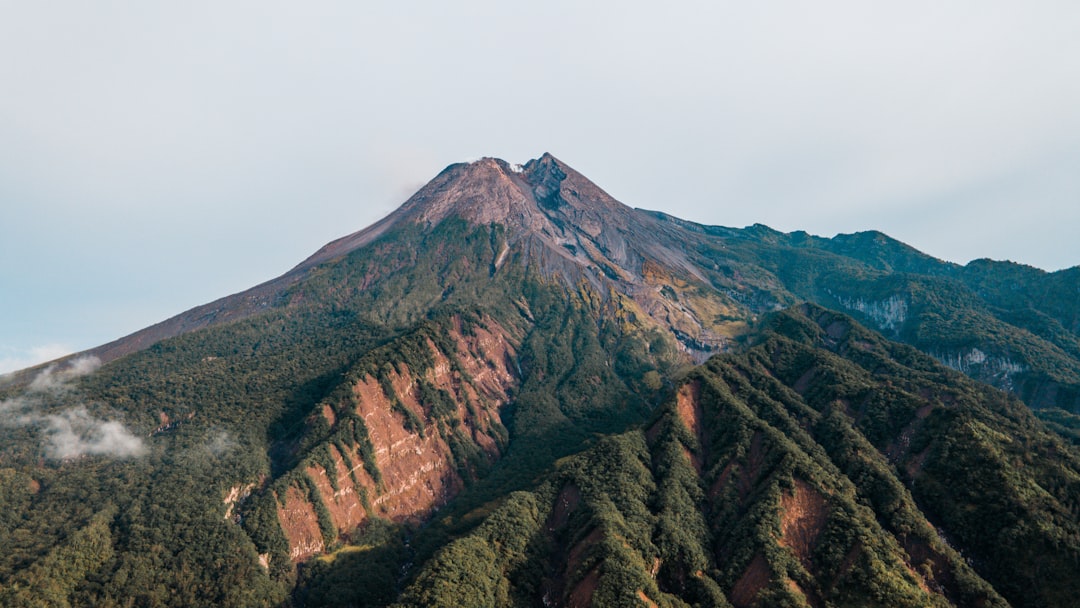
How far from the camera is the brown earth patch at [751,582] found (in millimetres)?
105688

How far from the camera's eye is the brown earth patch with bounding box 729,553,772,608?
347 ft

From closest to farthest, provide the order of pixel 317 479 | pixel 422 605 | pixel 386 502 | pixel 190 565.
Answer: pixel 422 605 < pixel 190 565 < pixel 317 479 < pixel 386 502

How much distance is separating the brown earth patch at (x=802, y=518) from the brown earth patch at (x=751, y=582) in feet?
23.3

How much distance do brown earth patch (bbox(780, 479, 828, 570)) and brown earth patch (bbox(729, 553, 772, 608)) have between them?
711 cm

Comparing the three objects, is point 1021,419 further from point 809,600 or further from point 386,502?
point 386,502

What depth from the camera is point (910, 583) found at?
324 ft

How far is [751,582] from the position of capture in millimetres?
107688

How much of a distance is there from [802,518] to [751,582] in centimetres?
1955

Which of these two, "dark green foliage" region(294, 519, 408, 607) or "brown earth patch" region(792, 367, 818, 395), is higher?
"dark green foliage" region(294, 519, 408, 607)

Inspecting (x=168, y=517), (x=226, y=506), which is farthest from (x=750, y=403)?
(x=168, y=517)

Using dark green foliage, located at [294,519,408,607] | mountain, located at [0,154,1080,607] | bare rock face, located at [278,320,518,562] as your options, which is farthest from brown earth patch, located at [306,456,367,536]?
dark green foliage, located at [294,519,408,607]

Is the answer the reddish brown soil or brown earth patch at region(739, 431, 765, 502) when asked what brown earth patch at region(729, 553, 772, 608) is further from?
the reddish brown soil

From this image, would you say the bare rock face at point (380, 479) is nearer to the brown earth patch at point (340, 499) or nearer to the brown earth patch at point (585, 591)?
the brown earth patch at point (340, 499)

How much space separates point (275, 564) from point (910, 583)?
13504cm
